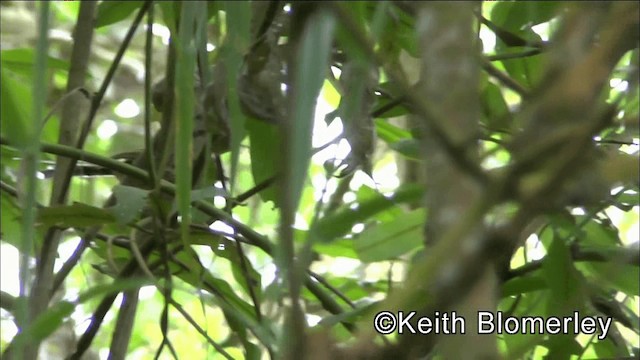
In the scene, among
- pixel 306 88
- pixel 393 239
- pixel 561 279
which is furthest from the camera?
pixel 393 239

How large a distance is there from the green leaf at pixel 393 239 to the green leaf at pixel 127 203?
15 centimetres

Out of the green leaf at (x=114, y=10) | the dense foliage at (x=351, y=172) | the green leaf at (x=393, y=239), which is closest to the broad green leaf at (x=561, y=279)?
the dense foliage at (x=351, y=172)

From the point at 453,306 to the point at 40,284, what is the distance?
14.4 inches

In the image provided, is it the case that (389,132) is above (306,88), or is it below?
above

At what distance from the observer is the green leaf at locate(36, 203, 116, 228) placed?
454 millimetres

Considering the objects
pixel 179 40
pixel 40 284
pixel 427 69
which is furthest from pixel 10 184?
pixel 427 69

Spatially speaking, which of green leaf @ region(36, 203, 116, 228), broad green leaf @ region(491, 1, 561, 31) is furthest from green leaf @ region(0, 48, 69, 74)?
broad green leaf @ region(491, 1, 561, 31)

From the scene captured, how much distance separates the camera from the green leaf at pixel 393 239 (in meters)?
0.52

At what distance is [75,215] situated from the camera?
46 cm

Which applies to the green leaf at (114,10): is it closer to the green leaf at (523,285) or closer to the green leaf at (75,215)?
the green leaf at (75,215)

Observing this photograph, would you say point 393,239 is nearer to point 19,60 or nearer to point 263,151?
point 263,151

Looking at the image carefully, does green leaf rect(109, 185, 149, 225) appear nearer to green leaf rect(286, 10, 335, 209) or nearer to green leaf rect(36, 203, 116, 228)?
green leaf rect(36, 203, 116, 228)

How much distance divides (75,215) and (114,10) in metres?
0.16

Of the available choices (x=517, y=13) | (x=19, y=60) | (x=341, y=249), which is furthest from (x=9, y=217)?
(x=517, y=13)
